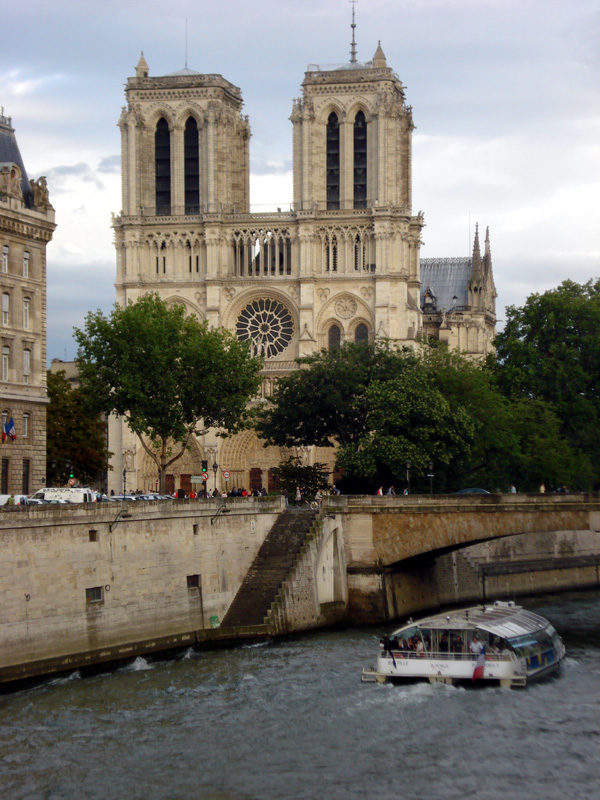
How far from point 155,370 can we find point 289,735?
31.1m

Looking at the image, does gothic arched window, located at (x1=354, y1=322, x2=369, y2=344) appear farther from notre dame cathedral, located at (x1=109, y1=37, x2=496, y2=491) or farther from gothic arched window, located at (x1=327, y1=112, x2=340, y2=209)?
gothic arched window, located at (x1=327, y1=112, x2=340, y2=209)

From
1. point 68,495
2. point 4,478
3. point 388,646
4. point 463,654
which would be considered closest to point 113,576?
point 68,495

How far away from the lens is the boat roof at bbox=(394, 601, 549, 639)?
43875mm

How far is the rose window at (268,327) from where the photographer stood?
107938 millimetres

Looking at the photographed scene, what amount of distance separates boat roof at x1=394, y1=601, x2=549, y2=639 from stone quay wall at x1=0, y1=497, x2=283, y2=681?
27.0 ft

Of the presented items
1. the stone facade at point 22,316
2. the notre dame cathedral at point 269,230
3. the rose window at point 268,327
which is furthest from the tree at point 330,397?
the rose window at point 268,327

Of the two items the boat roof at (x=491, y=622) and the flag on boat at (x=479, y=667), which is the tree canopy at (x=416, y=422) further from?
the flag on boat at (x=479, y=667)

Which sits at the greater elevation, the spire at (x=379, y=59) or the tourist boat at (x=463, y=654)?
the spire at (x=379, y=59)

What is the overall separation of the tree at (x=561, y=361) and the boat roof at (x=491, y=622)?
38.3 metres

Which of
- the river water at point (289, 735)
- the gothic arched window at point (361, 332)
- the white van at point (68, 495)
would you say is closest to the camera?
the river water at point (289, 735)

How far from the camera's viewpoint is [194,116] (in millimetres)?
109750

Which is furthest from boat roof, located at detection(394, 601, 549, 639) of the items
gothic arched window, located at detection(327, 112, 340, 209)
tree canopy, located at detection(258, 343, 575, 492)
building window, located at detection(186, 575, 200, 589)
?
gothic arched window, located at detection(327, 112, 340, 209)

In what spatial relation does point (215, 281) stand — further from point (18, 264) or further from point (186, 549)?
point (186, 549)

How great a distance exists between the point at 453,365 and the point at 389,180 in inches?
1063
